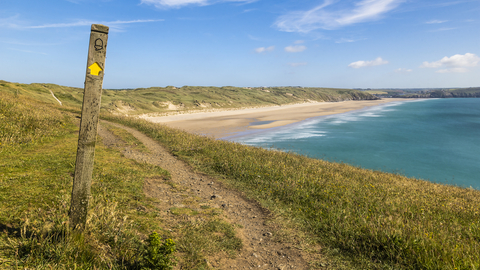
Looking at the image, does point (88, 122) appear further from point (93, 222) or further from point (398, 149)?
point (398, 149)

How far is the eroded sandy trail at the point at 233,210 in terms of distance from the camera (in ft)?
16.6

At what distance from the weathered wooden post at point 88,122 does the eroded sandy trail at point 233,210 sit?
2.50 m

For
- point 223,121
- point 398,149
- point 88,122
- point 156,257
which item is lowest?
point 156,257

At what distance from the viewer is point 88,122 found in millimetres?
3930

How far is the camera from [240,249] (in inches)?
212

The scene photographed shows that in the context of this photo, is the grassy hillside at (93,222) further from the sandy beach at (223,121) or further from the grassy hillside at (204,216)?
the sandy beach at (223,121)

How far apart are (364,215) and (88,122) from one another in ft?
24.1

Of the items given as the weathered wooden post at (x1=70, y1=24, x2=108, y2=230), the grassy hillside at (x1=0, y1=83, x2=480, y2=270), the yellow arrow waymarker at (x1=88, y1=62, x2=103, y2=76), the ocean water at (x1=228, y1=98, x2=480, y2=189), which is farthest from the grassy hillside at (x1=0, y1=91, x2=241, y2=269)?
the ocean water at (x1=228, y1=98, x2=480, y2=189)

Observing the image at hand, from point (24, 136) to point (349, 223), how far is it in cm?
1541

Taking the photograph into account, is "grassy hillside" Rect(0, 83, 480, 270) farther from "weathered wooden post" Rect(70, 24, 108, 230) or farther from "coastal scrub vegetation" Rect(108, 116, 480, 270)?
"weathered wooden post" Rect(70, 24, 108, 230)

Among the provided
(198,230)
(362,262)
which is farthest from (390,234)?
(198,230)

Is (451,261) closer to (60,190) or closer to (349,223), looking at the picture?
(349,223)

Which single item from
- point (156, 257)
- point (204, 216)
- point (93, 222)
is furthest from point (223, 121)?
point (156, 257)

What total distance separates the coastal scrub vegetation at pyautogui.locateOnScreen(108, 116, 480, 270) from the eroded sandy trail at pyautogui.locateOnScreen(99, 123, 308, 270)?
2.44 feet
